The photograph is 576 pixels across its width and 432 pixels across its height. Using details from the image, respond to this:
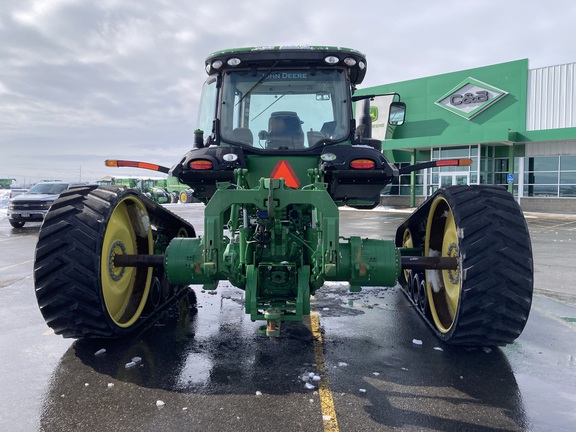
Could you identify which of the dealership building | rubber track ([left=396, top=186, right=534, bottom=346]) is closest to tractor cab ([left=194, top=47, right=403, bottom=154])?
rubber track ([left=396, top=186, right=534, bottom=346])

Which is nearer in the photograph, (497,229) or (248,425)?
(248,425)

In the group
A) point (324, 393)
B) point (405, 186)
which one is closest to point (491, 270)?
point (324, 393)

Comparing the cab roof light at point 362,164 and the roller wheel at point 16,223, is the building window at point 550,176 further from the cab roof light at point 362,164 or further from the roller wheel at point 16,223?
the roller wheel at point 16,223

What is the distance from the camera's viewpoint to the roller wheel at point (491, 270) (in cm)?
388

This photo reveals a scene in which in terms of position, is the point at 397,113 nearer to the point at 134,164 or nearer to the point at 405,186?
the point at 134,164

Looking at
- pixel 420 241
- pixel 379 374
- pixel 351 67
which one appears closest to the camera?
pixel 379 374

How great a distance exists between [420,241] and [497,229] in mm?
2174

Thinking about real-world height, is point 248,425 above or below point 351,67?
below

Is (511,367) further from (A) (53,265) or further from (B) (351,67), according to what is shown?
(A) (53,265)

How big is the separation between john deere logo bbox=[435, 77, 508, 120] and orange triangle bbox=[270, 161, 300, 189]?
2831 centimetres

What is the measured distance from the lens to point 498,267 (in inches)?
153

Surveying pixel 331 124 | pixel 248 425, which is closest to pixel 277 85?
pixel 331 124

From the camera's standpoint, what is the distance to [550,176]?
27.8 m

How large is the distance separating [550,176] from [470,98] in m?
7.29
